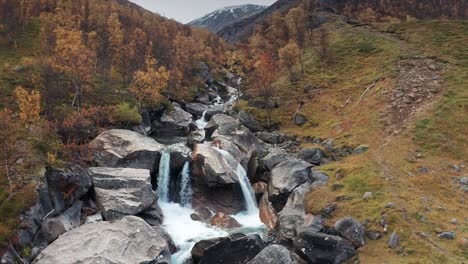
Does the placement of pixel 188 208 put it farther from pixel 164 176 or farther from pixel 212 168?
Answer: pixel 212 168

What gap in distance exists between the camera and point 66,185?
32.4 m

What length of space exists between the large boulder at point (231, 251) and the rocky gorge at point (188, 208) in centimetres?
8

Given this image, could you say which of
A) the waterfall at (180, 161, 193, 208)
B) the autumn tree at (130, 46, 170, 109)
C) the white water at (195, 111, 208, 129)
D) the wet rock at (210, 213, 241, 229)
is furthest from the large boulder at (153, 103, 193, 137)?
the wet rock at (210, 213, 241, 229)

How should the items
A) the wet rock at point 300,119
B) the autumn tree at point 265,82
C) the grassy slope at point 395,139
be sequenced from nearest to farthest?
the grassy slope at point 395,139
the wet rock at point 300,119
the autumn tree at point 265,82

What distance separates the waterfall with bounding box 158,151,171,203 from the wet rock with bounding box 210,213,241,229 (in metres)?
8.17

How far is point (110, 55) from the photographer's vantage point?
285 ft

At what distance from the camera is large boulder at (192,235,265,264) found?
28.5 meters

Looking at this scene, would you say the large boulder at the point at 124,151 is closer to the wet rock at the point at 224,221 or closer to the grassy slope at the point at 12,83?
the wet rock at the point at 224,221

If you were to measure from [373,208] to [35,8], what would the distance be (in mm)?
115778

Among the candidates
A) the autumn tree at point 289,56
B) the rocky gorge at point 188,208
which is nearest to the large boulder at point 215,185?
the rocky gorge at point 188,208

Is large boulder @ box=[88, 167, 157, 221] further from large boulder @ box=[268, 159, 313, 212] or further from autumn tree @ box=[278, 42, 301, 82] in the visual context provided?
autumn tree @ box=[278, 42, 301, 82]

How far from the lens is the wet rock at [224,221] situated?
37.8 m

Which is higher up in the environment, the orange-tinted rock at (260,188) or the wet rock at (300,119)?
the wet rock at (300,119)

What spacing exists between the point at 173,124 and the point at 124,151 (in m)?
29.0
